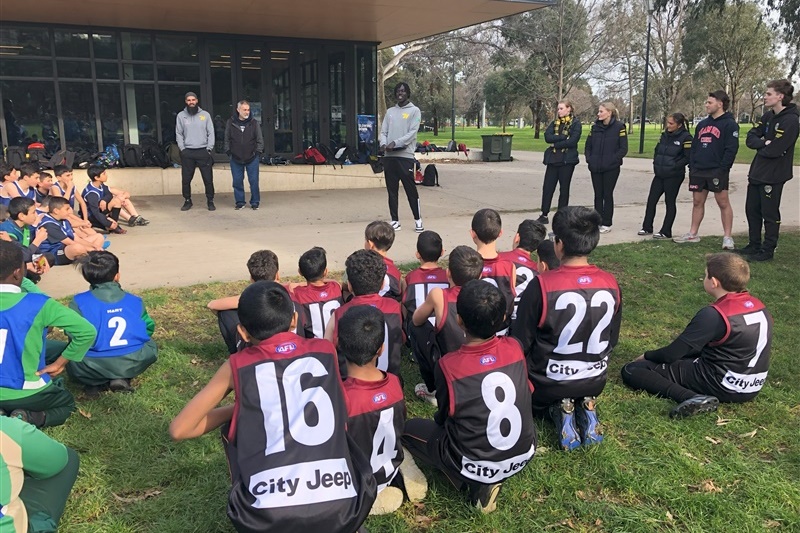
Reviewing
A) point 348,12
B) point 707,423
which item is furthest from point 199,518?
point 348,12

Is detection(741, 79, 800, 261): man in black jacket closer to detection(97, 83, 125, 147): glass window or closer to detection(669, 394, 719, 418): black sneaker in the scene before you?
detection(669, 394, 719, 418): black sneaker

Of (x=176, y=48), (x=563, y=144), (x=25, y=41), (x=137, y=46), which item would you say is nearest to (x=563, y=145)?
(x=563, y=144)

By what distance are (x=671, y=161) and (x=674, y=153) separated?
108mm

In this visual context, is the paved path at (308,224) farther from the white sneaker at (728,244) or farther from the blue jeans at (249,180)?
the white sneaker at (728,244)

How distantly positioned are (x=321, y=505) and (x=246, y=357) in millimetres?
595

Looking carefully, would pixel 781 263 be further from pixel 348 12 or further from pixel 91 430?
pixel 348 12

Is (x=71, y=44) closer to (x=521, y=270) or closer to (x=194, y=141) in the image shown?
(x=194, y=141)

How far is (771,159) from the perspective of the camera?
6887mm

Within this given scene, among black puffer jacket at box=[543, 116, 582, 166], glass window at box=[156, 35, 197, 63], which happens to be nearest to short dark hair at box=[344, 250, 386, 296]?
black puffer jacket at box=[543, 116, 582, 166]

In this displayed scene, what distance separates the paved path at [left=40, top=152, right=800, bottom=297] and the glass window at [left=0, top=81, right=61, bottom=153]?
343 cm

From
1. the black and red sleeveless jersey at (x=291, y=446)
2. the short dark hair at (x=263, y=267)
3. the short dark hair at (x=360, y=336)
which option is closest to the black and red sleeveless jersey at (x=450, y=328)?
the short dark hair at (x=360, y=336)

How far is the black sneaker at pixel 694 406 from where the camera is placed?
359 centimetres

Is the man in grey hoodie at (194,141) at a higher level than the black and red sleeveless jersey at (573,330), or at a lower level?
higher

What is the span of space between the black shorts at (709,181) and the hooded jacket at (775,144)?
41 centimetres
